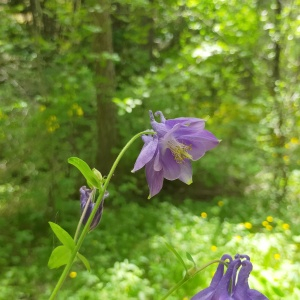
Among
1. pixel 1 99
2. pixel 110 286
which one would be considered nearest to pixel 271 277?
pixel 110 286

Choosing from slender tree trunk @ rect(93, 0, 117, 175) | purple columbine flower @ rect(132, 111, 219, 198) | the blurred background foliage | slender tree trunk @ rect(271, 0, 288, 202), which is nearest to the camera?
purple columbine flower @ rect(132, 111, 219, 198)

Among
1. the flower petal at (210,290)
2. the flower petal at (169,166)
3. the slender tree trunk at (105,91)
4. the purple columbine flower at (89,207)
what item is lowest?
the slender tree trunk at (105,91)

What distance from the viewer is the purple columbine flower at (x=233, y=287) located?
0.74 meters

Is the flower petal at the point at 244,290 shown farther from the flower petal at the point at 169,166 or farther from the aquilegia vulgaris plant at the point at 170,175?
the flower petal at the point at 169,166

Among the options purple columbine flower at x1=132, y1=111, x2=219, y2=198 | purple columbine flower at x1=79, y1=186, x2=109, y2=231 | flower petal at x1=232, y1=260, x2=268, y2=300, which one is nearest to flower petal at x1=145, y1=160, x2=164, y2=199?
purple columbine flower at x1=132, y1=111, x2=219, y2=198

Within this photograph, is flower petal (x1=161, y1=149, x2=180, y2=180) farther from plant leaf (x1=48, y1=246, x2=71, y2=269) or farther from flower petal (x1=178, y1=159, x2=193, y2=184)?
plant leaf (x1=48, y1=246, x2=71, y2=269)

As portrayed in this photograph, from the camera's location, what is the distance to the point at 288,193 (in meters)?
4.46

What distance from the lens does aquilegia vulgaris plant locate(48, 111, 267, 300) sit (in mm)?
756

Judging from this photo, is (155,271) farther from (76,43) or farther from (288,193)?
(288,193)

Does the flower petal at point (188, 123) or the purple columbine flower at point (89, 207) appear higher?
the flower petal at point (188, 123)

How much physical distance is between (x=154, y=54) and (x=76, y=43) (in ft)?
5.62

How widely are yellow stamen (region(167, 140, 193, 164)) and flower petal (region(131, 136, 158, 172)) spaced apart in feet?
0.13

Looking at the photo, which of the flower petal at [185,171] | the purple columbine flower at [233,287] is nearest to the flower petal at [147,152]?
the flower petal at [185,171]

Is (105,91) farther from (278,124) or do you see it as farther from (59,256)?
(59,256)
